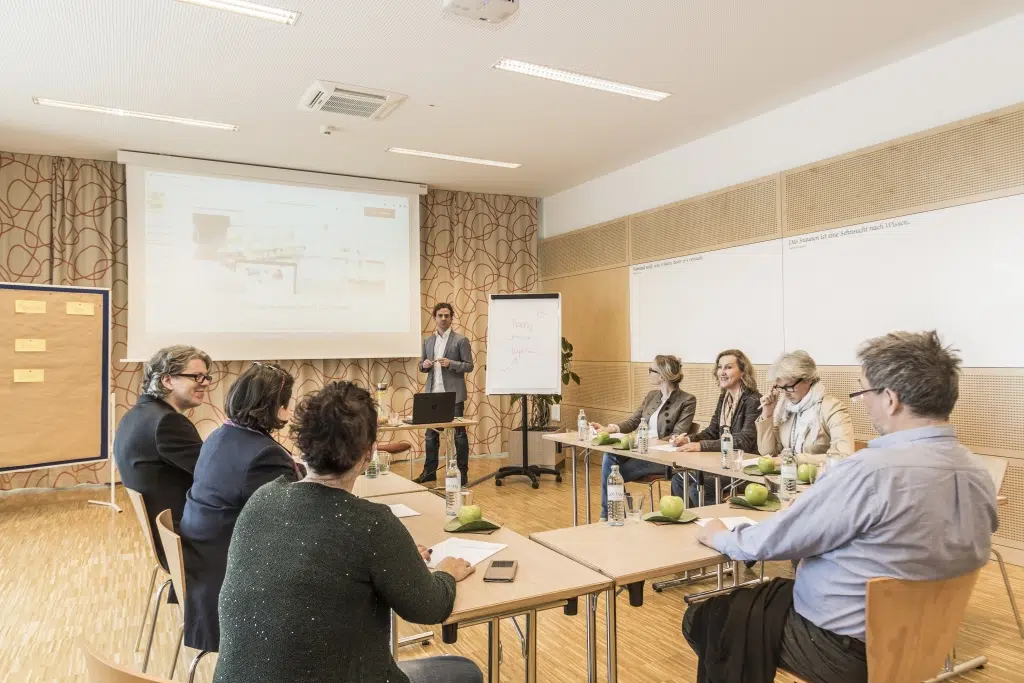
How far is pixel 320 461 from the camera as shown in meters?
1.49

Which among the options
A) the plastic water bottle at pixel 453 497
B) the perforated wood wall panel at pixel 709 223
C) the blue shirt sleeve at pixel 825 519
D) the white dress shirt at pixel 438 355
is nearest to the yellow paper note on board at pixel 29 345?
the white dress shirt at pixel 438 355

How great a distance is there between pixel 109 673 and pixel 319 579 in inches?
14.4

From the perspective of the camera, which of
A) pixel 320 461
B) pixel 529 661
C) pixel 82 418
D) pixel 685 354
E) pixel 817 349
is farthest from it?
pixel 685 354

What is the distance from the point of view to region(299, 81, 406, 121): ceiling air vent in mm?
4719

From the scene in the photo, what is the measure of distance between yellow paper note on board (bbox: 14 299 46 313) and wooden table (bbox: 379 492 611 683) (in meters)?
4.74

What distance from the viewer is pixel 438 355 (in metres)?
6.77

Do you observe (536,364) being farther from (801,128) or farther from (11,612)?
(11,612)

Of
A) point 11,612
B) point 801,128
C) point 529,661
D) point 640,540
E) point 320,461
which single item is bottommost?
point 11,612

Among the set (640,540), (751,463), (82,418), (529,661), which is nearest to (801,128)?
(751,463)

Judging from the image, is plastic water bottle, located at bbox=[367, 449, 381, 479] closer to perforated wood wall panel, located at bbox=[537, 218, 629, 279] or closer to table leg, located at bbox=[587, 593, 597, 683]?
table leg, located at bbox=[587, 593, 597, 683]

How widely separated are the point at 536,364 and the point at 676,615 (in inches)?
144

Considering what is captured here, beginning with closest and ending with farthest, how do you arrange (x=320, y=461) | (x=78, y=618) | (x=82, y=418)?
(x=320, y=461), (x=78, y=618), (x=82, y=418)

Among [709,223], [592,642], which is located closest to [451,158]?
[709,223]

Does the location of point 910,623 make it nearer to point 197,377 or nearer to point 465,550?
point 465,550
